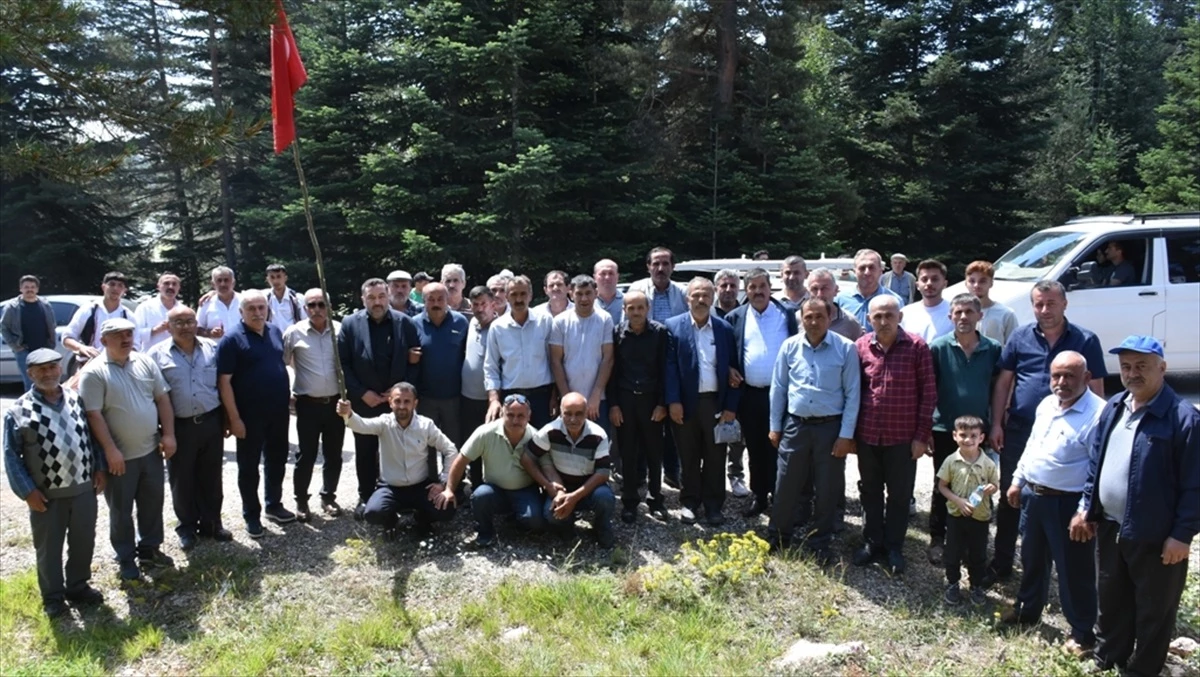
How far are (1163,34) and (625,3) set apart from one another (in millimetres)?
27928

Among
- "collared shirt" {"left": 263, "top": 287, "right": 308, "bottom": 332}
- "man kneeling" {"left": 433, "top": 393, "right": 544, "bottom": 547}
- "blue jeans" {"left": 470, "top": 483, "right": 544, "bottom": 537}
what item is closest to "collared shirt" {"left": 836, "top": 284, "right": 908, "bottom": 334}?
"man kneeling" {"left": 433, "top": 393, "right": 544, "bottom": 547}

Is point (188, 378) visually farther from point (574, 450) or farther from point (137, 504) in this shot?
point (574, 450)

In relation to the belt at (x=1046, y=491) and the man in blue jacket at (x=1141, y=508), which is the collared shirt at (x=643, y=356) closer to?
the belt at (x=1046, y=491)

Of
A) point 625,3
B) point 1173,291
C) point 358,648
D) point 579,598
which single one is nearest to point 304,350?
point 358,648

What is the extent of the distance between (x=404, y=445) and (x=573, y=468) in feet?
4.28

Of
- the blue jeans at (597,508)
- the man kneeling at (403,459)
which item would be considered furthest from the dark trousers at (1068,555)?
the man kneeling at (403,459)

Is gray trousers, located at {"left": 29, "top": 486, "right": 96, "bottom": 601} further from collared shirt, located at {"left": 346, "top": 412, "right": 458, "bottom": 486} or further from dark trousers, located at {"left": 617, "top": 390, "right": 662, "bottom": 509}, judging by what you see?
dark trousers, located at {"left": 617, "top": 390, "right": 662, "bottom": 509}

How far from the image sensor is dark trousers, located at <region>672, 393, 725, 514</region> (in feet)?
19.9

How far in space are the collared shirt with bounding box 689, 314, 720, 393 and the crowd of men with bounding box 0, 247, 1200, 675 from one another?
0.06ft

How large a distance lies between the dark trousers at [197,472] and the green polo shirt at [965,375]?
17.4 ft

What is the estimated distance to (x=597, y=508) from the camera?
5781 mm

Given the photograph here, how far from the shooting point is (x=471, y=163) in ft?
57.4

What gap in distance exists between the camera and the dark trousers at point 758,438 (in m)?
6.15

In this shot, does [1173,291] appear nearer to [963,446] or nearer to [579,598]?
[963,446]
